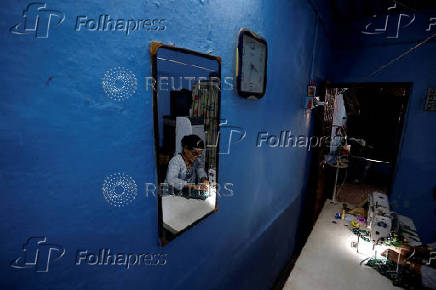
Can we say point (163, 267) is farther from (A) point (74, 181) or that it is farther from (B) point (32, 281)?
(A) point (74, 181)

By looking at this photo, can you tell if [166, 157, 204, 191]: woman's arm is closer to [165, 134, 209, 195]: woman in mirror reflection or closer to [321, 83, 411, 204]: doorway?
[165, 134, 209, 195]: woman in mirror reflection

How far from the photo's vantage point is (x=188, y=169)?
1.44 m

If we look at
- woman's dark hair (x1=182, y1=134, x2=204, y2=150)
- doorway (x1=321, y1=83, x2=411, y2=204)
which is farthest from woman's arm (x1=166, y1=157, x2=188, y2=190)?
doorway (x1=321, y1=83, x2=411, y2=204)

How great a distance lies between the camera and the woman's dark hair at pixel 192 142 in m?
1.35

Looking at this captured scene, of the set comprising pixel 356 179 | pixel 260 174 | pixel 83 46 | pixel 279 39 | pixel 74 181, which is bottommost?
pixel 356 179

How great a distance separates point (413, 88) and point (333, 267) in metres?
3.58

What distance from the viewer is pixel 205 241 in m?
1.61

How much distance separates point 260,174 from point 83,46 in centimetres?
199

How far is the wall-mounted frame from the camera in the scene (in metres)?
1.63

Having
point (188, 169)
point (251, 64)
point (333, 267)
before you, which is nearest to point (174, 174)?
point (188, 169)

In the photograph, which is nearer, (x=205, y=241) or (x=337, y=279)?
(x=205, y=241)

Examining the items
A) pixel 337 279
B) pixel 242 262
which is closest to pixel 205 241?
pixel 242 262

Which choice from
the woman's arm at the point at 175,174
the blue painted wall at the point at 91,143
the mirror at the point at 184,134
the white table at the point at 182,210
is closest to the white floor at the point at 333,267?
the blue painted wall at the point at 91,143

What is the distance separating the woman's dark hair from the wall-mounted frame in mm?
547
